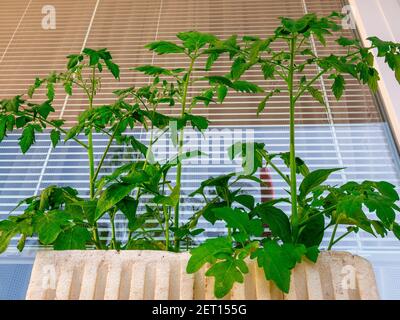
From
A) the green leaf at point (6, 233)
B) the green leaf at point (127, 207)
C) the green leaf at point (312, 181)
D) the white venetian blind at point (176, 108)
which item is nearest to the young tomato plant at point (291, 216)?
the green leaf at point (312, 181)

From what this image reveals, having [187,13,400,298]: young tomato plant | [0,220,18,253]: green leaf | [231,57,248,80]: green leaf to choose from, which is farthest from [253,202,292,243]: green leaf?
[0,220,18,253]: green leaf

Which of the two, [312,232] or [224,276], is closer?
[224,276]

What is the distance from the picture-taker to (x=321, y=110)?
4.66 ft

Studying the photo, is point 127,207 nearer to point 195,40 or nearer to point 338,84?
point 195,40

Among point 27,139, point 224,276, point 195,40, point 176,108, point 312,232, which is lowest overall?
point 224,276

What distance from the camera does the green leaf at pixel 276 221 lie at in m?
0.57

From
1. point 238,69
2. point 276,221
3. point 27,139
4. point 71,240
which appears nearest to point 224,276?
point 276,221

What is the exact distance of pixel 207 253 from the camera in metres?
0.50

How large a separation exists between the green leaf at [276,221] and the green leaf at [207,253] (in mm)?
88

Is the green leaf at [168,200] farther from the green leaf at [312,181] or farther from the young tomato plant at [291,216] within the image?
the green leaf at [312,181]

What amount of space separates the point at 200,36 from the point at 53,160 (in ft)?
2.79

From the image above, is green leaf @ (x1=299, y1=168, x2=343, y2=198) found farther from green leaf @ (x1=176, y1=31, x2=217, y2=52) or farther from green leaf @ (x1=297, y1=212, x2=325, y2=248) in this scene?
green leaf @ (x1=176, y1=31, x2=217, y2=52)

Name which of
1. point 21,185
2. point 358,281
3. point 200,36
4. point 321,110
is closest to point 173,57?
point 321,110

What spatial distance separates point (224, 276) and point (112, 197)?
0.64 feet
